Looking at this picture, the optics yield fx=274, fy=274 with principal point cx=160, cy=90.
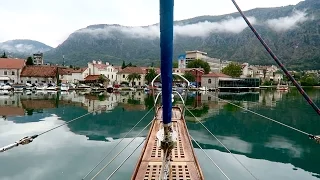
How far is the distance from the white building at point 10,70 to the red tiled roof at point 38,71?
3.47 ft

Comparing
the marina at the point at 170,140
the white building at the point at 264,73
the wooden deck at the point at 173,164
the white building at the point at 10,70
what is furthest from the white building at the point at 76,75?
the wooden deck at the point at 173,164

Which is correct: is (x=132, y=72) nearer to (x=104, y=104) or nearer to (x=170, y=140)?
(x=104, y=104)

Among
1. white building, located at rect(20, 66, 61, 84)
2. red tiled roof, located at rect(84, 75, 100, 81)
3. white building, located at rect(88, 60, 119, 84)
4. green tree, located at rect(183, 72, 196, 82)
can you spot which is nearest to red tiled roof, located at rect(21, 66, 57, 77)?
white building, located at rect(20, 66, 61, 84)

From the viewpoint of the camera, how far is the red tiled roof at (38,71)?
49656 millimetres

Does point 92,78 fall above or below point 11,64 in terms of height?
below

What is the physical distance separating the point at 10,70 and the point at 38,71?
14.8 feet

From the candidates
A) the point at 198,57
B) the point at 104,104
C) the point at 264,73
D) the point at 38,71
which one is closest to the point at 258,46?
the point at 264,73

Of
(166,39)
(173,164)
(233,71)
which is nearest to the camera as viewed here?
(166,39)

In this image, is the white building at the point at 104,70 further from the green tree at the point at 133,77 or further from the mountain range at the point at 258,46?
the mountain range at the point at 258,46

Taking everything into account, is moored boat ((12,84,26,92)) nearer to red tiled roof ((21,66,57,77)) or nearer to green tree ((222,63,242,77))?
red tiled roof ((21,66,57,77))

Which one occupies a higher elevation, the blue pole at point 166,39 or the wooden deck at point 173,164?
the blue pole at point 166,39

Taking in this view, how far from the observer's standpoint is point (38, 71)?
165 ft

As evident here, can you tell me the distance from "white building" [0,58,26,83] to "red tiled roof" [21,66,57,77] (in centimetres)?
106

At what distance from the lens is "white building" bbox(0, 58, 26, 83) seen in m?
47.9
